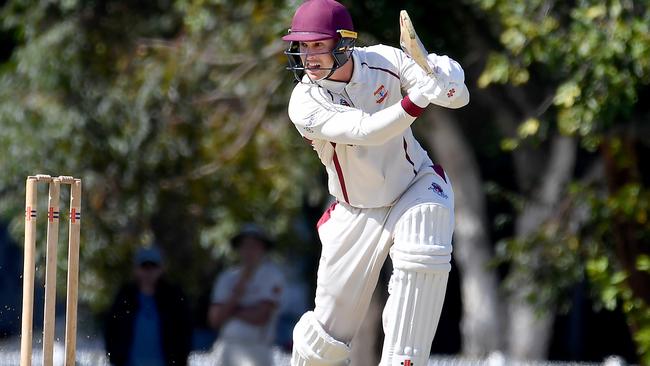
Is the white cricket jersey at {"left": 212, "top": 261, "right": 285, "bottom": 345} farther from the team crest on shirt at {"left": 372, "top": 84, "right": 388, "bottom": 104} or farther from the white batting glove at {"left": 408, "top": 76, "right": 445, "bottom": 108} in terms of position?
the white batting glove at {"left": 408, "top": 76, "right": 445, "bottom": 108}

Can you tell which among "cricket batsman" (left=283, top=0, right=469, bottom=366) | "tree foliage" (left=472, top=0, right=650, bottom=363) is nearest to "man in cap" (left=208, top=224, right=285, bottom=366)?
"tree foliage" (left=472, top=0, right=650, bottom=363)

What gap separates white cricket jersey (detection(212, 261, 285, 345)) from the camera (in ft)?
26.8

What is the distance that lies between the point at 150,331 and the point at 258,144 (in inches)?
209

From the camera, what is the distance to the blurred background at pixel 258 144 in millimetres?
9305

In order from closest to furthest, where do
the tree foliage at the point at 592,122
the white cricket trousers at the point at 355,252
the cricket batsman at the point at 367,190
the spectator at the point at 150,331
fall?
the cricket batsman at the point at 367,190 → the white cricket trousers at the point at 355,252 → the spectator at the point at 150,331 → the tree foliage at the point at 592,122

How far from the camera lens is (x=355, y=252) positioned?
16.9 ft

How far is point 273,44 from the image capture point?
10.8 meters

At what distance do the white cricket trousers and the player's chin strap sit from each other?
0.09m

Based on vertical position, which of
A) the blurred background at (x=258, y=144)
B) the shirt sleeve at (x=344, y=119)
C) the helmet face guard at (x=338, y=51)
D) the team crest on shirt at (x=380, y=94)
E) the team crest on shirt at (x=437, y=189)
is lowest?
the team crest on shirt at (x=437, y=189)

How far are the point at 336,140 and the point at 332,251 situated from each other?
52cm

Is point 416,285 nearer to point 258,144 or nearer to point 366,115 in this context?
point 366,115

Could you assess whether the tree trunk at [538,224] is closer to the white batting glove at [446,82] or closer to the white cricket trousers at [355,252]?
the white cricket trousers at [355,252]

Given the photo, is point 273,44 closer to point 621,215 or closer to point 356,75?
point 621,215

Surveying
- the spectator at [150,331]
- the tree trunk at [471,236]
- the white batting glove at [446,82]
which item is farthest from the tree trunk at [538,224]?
the white batting glove at [446,82]
